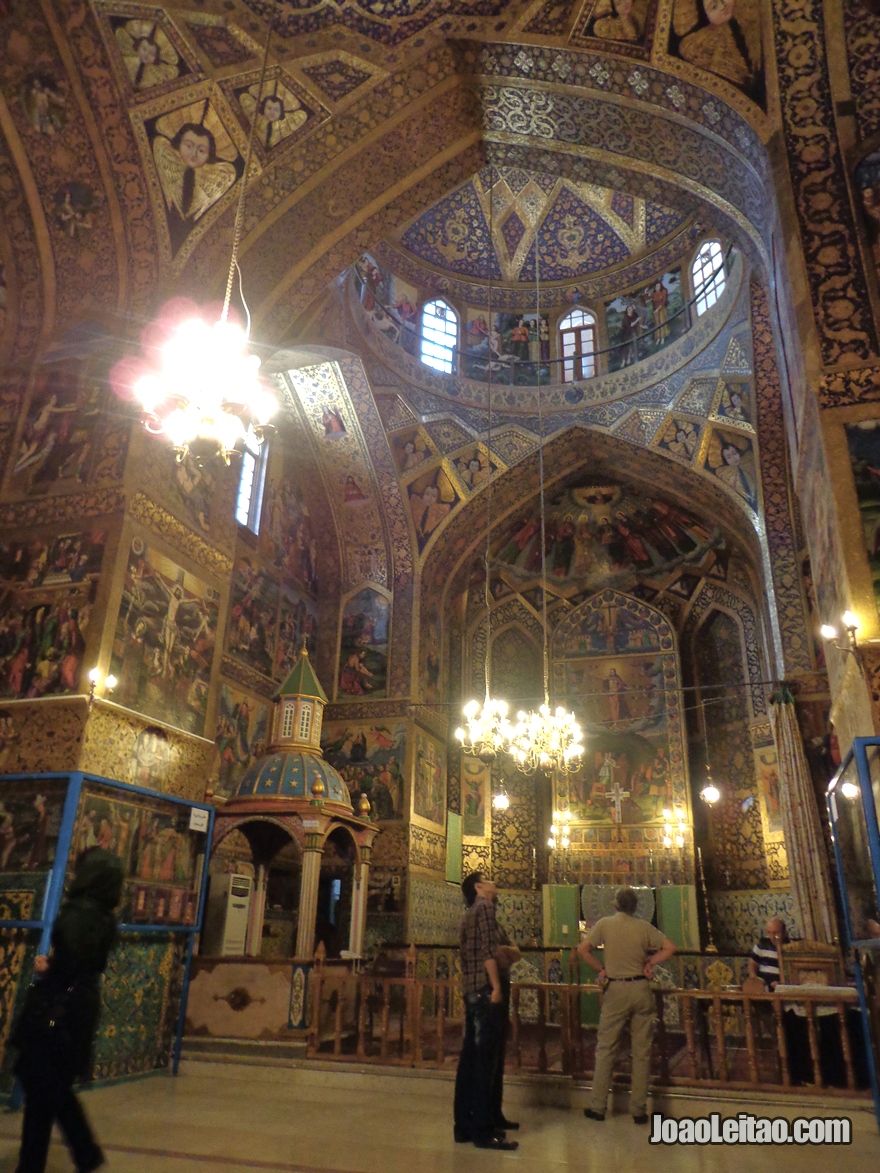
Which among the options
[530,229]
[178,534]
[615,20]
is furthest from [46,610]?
[530,229]

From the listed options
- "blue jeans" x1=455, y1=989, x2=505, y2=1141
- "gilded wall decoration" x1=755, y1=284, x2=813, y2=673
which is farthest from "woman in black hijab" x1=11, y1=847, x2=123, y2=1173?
"gilded wall decoration" x1=755, y1=284, x2=813, y2=673

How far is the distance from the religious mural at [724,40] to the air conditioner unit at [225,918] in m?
9.31

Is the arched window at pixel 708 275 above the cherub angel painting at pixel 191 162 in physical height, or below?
above

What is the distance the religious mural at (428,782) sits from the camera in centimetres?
1352

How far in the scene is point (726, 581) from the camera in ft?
51.8

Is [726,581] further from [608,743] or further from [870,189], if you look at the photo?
[870,189]

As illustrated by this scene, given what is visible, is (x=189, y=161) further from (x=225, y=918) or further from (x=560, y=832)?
(x=560, y=832)

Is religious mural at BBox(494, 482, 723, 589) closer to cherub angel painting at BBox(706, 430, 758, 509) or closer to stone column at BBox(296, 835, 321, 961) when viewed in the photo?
cherub angel painting at BBox(706, 430, 758, 509)

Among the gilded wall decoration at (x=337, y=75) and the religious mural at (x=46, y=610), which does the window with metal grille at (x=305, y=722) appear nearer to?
the religious mural at (x=46, y=610)

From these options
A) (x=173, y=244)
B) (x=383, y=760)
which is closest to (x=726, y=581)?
(x=383, y=760)

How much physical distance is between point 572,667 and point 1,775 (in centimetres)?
1196

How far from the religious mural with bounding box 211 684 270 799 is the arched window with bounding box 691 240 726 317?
9.38 m

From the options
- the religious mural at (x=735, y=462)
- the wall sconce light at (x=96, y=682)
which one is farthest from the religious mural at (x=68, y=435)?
the religious mural at (x=735, y=462)

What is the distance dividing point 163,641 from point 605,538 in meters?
10.6
